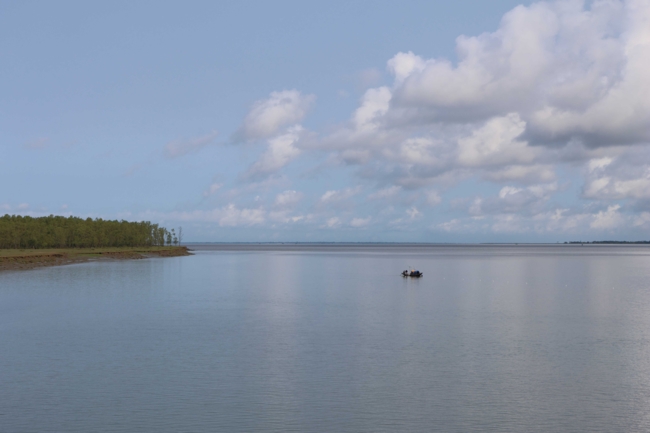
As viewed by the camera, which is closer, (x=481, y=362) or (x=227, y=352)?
(x=481, y=362)

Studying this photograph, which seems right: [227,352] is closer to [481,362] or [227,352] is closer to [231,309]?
[481,362]

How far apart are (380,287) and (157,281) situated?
34234 mm

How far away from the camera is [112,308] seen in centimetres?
5500

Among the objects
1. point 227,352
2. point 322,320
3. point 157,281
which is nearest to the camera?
point 227,352

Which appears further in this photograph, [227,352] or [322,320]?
[322,320]

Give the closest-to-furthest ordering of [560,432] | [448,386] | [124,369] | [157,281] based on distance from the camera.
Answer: [560,432], [448,386], [124,369], [157,281]

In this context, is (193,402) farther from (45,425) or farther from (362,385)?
(362,385)

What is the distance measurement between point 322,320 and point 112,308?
2150cm

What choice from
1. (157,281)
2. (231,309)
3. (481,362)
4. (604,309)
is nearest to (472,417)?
(481,362)

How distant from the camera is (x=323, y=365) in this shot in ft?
101

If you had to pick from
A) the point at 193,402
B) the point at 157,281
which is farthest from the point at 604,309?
the point at 157,281

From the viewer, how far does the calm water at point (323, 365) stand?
22.0 m

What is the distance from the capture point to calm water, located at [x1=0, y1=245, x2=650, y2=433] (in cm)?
2205

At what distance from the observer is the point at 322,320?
47.1 meters
